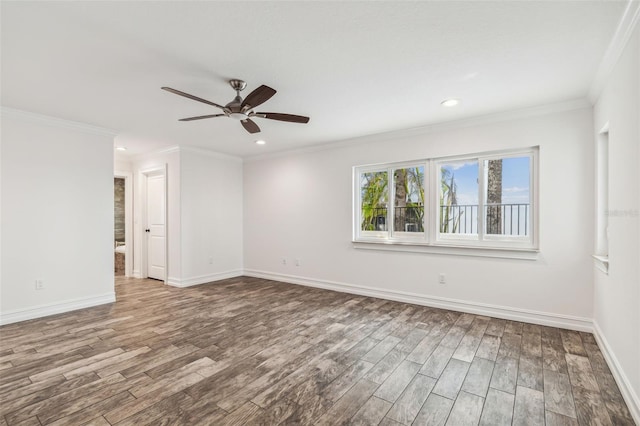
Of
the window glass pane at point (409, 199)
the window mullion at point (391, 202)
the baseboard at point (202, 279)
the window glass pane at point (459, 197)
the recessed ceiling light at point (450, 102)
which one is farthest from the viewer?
the baseboard at point (202, 279)

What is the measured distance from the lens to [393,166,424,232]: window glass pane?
14.2 feet

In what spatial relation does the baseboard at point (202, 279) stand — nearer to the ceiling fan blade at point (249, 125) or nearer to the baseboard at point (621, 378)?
the ceiling fan blade at point (249, 125)

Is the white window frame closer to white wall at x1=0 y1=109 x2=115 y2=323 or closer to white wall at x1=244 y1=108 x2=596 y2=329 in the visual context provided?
white wall at x1=244 y1=108 x2=596 y2=329

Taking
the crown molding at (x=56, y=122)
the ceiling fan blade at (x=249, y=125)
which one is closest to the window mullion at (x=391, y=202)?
the ceiling fan blade at (x=249, y=125)

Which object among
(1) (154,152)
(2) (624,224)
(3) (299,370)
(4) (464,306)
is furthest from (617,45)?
(1) (154,152)

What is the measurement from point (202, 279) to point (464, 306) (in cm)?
431

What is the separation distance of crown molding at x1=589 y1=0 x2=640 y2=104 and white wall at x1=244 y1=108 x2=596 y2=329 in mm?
622

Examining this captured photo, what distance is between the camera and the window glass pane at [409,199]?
4316 mm

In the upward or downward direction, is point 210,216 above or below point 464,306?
above

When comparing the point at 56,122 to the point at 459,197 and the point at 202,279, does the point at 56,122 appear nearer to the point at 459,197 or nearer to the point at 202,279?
the point at 202,279

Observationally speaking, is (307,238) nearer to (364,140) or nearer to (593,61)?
(364,140)

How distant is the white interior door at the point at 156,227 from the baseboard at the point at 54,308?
1497 mm

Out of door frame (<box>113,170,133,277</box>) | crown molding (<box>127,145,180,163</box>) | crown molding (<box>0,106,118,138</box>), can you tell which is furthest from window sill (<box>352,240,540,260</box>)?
door frame (<box>113,170,133,277</box>)

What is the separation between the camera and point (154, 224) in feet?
19.5
